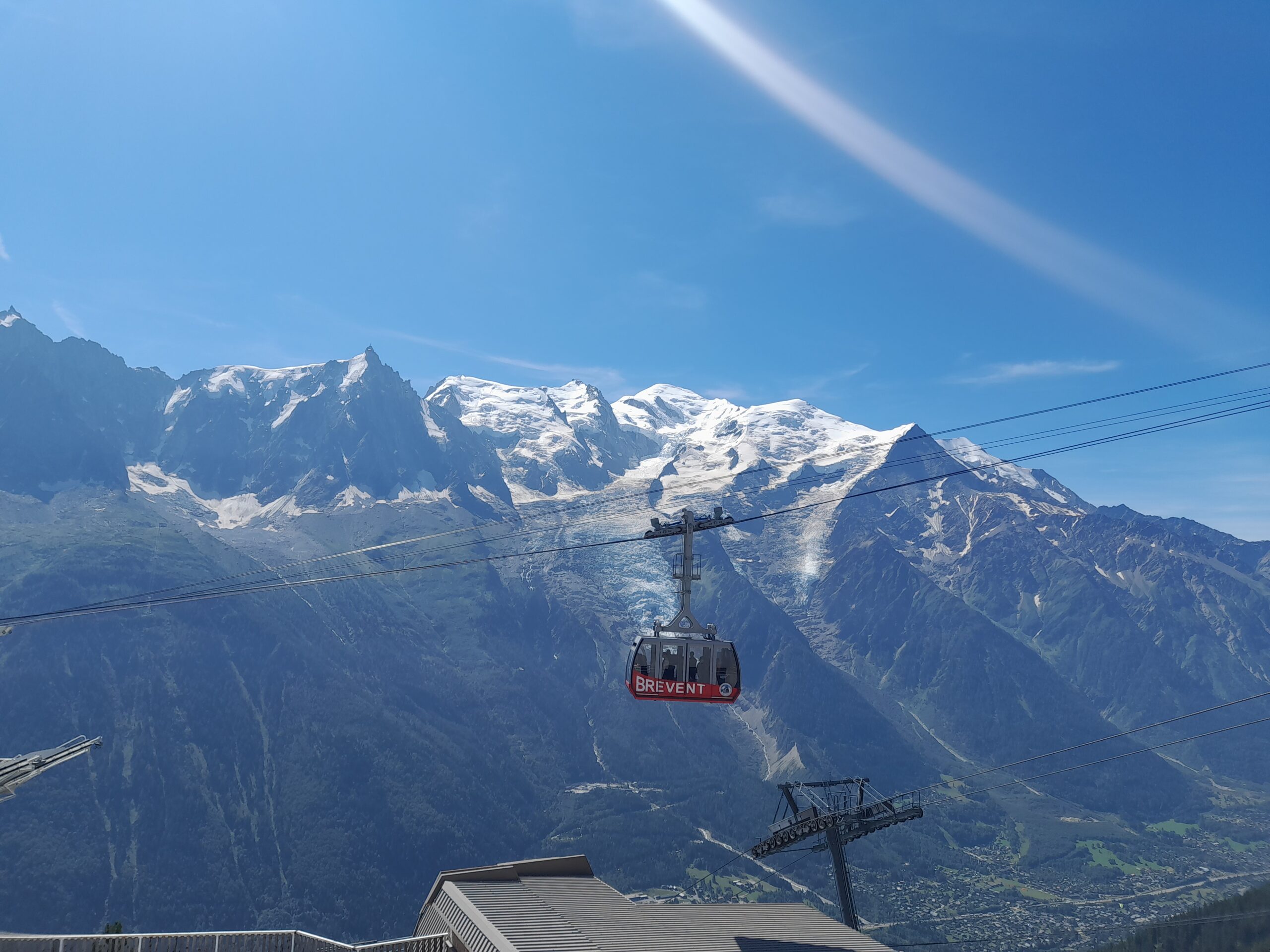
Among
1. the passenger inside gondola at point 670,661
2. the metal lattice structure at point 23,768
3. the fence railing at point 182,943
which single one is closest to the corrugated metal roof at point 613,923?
the fence railing at point 182,943

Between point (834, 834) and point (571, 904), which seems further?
point (834, 834)

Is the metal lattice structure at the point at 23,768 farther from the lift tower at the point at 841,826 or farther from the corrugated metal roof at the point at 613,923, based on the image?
the lift tower at the point at 841,826

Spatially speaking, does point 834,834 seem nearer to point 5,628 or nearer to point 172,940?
point 172,940

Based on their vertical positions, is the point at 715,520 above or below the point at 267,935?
above

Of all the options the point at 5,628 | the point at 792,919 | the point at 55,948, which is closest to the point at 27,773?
the point at 5,628

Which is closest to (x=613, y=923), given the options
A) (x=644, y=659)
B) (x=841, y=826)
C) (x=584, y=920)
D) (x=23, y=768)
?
(x=584, y=920)

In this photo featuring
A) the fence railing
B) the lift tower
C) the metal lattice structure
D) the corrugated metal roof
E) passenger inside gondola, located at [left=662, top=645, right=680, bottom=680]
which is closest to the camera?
the fence railing

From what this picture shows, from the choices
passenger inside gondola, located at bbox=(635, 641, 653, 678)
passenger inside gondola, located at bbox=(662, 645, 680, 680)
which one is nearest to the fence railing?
passenger inside gondola, located at bbox=(635, 641, 653, 678)

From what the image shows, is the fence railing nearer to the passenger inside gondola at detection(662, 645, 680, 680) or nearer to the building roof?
the building roof
